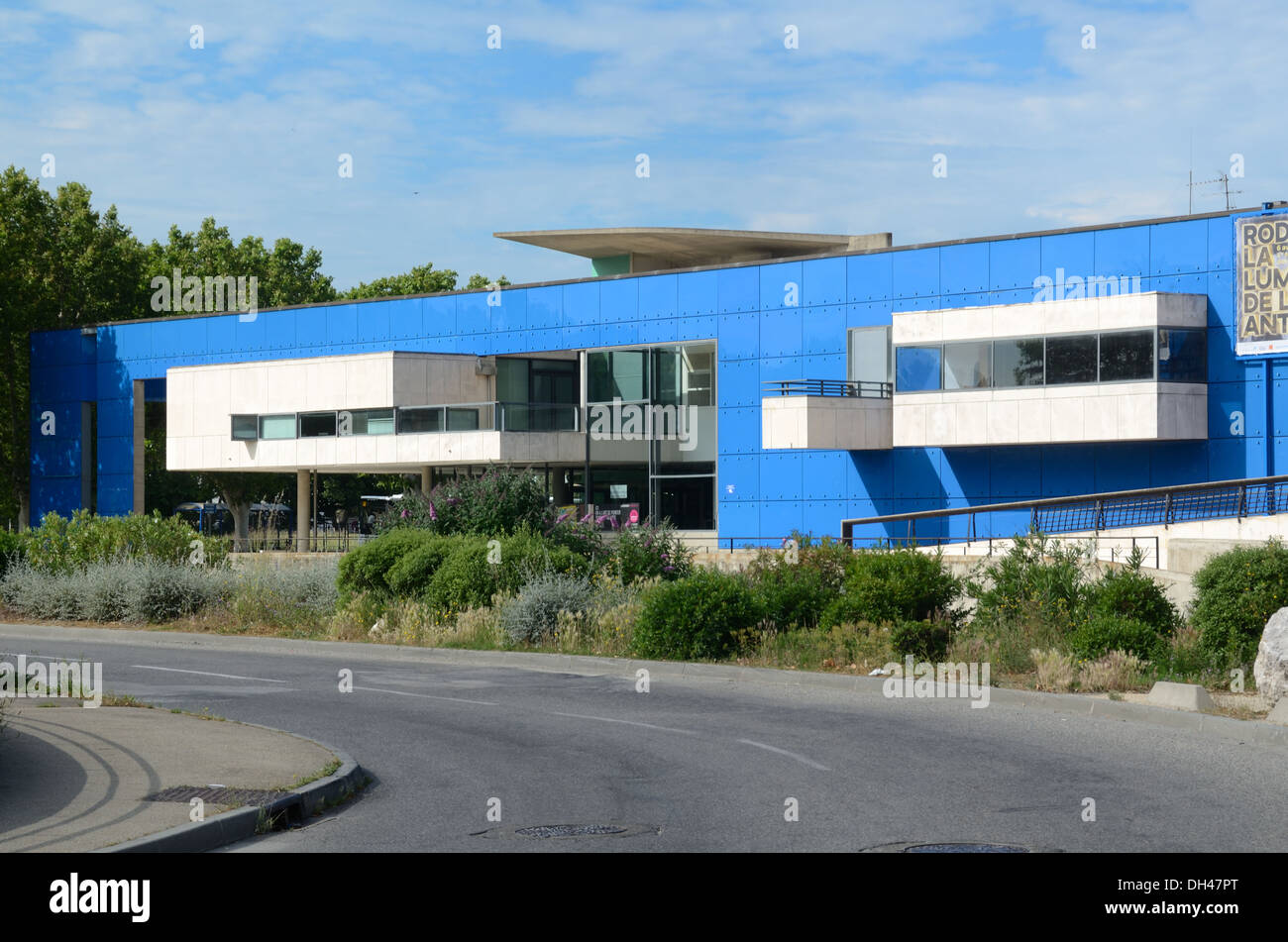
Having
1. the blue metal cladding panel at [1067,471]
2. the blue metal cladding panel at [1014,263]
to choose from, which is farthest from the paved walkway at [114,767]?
the blue metal cladding panel at [1014,263]

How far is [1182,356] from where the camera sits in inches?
1449

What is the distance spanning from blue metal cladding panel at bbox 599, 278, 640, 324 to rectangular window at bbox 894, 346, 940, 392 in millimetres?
11518

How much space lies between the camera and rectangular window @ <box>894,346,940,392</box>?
40.3 meters

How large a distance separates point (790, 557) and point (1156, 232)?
20.4 meters

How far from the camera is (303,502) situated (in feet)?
184

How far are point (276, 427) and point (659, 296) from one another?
53.5 ft

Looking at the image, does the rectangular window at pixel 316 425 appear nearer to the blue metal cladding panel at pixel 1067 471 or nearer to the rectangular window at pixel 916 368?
the rectangular window at pixel 916 368

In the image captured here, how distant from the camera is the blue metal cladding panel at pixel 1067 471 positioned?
A: 130 ft

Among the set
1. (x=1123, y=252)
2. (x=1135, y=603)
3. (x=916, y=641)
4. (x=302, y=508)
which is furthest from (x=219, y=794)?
(x=302, y=508)

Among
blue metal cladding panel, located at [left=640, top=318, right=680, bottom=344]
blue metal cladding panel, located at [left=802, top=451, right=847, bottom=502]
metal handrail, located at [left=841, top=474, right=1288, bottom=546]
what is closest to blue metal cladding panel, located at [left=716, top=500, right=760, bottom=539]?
blue metal cladding panel, located at [left=802, top=451, right=847, bottom=502]

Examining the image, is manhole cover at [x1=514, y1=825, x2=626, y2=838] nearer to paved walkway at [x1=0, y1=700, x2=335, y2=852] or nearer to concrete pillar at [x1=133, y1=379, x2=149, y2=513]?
paved walkway at [x1=0, y1=700, x2=335, y2=852]

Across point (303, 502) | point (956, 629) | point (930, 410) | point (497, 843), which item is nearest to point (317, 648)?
point (956, 629)

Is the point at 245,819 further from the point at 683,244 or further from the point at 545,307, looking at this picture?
the point at 683,244
